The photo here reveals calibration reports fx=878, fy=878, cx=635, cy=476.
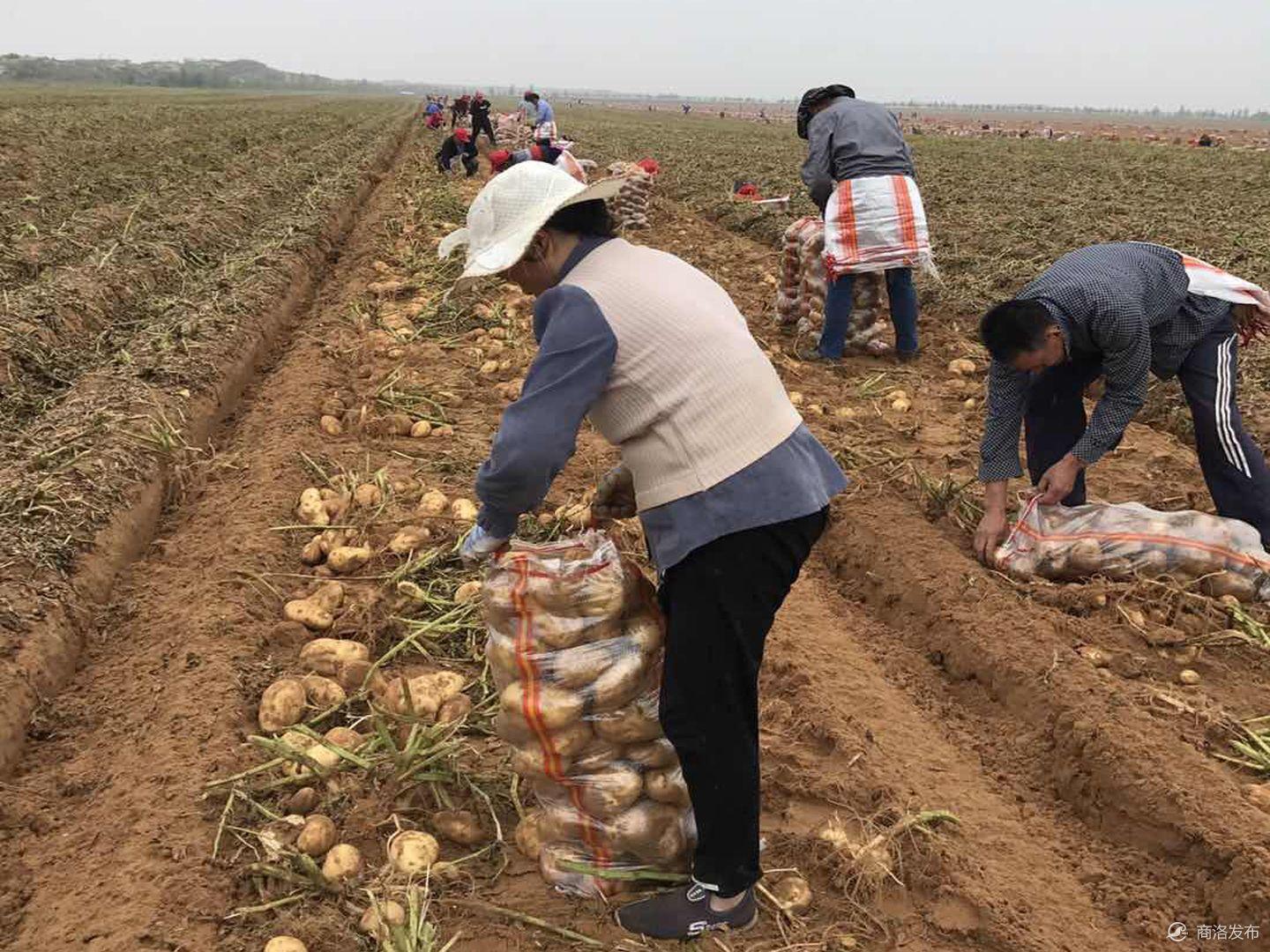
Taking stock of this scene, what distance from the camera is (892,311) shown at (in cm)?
584

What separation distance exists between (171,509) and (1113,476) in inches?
175

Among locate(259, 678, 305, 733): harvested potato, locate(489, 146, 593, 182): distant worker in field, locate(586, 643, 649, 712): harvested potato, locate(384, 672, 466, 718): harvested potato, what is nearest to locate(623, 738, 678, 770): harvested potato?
locate(586, 643, 649, 712): harvested potato

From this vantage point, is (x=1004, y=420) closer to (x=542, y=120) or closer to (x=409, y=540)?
(x=409, y=540)

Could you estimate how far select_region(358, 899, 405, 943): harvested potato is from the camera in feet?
6.25

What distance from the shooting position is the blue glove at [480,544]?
1.86 meters

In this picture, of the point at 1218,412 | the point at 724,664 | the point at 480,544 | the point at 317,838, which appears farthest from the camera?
the point at 1218,412

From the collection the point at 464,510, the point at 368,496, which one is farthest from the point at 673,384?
the point at 368,496

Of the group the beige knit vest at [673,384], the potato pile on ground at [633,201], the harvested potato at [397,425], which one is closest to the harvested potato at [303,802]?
the beige knit vest at [673,384]

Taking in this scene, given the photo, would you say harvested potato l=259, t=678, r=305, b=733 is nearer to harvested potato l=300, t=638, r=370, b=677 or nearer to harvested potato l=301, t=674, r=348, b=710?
harvested potato l=301, t=674, r=348, b=710

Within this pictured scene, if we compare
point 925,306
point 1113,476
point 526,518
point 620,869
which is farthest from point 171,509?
point 925,306

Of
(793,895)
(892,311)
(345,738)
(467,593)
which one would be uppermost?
(892,311)

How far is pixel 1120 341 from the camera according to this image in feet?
9.99

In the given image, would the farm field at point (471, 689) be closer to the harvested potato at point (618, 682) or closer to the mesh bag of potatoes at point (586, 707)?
the mesh bag of potatoes at point (586, 707)

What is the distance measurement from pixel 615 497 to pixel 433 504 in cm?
179
